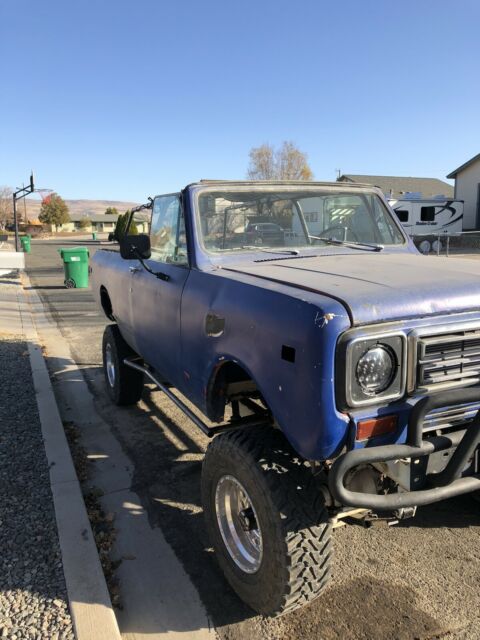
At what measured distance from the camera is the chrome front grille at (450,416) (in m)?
2.22

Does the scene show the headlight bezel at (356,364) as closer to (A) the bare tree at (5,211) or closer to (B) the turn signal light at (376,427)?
(B) the turn signal light at (376,427)

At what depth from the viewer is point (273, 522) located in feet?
7.35

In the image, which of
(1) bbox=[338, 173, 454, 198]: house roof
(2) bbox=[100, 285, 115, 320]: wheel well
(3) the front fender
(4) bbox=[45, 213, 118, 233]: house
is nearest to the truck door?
(3) the front fender

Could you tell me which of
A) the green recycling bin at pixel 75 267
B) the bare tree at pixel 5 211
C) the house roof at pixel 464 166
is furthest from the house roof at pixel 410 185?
the bare tree at pixel 5 211

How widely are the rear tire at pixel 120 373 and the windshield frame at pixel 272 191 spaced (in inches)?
83.4

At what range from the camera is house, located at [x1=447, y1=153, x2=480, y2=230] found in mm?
36625

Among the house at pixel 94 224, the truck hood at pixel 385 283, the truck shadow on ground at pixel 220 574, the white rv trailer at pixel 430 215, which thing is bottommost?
the truck shadow on ground at pixel 220 574

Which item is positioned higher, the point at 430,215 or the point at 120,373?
the point at 430,215

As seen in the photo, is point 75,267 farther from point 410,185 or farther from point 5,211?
point 5,211

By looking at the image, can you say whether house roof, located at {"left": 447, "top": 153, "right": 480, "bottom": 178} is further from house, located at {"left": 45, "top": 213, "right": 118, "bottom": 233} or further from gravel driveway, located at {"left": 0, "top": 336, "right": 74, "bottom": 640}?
house, located at {"left": 45, "top": 213, "right": 118, "bottom": 233}

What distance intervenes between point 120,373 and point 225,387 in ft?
8.11

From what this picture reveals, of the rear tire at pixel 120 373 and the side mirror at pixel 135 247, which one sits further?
the rear tire at pixel 120 373

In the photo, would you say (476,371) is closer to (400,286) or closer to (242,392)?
(400,286)

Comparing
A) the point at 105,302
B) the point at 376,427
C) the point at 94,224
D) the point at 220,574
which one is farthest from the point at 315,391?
the point at 94,224
